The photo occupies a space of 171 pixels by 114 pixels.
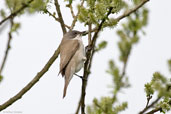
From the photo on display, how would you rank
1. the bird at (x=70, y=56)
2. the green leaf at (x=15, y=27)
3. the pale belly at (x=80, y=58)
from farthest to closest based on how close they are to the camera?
the pale belly at (x=80, y=58) → the bird at (x=70, y=56) → the green leaf at (x=15, y=27)

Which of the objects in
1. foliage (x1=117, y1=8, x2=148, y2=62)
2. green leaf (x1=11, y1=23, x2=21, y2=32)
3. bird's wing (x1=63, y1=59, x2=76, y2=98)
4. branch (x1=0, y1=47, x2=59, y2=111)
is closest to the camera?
foliage (x1=117, y1=8, x2=148, y2=62)

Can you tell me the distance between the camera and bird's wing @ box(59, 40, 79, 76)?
6020 millimetres

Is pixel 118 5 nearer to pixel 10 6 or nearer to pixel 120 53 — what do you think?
pixel 10 6

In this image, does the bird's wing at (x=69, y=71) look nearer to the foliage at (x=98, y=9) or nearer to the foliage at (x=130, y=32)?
the foliage at (x=98, y=9)

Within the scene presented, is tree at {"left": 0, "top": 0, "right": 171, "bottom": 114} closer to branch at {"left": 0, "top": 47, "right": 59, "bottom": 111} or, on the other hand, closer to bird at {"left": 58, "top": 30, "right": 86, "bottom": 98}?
branch at {"left": 0, "top": 47, "right": 59, "bottom": 111}

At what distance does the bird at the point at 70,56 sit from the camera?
5945 mm

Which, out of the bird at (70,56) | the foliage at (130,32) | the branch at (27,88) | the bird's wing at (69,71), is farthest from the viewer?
the bird at (70,56)

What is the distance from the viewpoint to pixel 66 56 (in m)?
6.10

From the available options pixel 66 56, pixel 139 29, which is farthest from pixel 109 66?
pixel 66 56

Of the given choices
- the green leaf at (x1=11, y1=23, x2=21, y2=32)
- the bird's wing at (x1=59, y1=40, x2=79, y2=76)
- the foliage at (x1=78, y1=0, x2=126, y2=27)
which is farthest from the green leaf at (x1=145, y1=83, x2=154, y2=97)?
the bird's wing at (x1=59, y1=40, x2=79, y2=76)

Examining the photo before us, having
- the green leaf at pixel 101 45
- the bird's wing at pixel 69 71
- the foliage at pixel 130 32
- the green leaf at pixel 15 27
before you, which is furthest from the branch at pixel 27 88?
the foliage at pixel 130 32

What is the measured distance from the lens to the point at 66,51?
20.2 feet

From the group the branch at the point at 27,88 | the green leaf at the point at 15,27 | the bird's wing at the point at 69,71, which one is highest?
the bird's wing at the point at 69,71

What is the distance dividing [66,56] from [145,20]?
3.82 m
